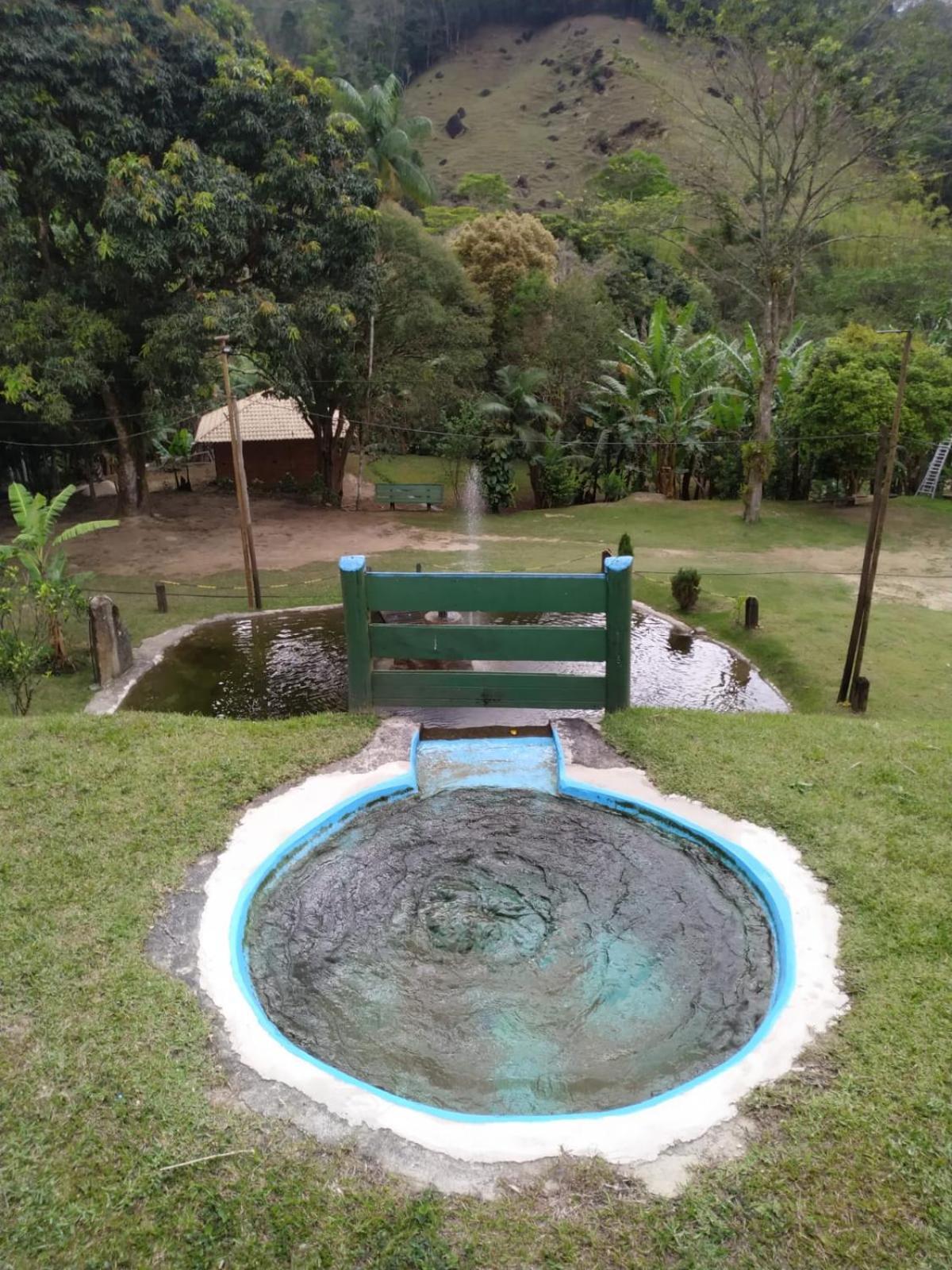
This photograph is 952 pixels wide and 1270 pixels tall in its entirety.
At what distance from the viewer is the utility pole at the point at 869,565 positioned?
8.67m

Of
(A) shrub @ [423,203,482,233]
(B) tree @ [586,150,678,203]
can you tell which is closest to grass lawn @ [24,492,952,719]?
(A) shrub @ [423,203,482,233]

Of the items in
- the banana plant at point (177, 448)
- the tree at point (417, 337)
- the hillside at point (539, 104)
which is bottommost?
the banana plant at point (177, 448)

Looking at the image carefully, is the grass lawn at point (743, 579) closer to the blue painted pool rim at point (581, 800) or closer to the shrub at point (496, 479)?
the shrub at point (496, 479)

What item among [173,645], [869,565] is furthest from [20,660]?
[869,565]

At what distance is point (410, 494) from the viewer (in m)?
22.0

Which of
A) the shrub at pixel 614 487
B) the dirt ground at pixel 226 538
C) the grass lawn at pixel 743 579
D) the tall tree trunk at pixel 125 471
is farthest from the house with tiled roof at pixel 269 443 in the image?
the shrub at pixel 614 487

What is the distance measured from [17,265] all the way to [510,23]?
7292 centimetres

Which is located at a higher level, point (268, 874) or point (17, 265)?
point (17, 265)

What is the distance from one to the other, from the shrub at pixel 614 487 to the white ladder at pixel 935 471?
7.66 m

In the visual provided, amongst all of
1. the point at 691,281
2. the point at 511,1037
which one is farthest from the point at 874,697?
A: the point at 691,281

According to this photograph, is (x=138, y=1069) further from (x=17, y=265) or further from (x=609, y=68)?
(x=609, y=68)

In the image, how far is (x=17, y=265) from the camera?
619 inches

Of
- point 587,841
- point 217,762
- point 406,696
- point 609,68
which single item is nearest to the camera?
point 587,841

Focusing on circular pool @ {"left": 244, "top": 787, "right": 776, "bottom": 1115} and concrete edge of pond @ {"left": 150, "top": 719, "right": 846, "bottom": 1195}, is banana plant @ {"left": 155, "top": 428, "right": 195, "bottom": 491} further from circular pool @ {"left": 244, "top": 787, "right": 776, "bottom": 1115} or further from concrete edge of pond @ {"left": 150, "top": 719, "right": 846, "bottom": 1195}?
concrete edge of pond @ {"left": 150, "top": 719, "right": 846, "bottom": 1195}
